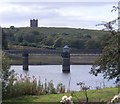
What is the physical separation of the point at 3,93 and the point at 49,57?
65.2 metres

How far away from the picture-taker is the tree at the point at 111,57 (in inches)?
471

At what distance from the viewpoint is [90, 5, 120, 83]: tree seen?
39.3 ft

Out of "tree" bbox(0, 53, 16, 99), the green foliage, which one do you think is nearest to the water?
"tree" bbox(0, 53, 16, 99)

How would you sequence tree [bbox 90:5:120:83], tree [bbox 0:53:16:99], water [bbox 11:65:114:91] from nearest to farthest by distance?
tree [bbox 90:5:120:83] < tree [bbox 0:53:16:99] < water [bbox 11:65:114:91]

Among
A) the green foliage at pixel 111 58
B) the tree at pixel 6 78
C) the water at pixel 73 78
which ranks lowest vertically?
the water at pixel 73 78

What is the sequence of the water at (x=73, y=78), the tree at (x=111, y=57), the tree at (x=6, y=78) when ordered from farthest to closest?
the water at (x=73, y=78)
the tree at (x=6, y=78)
the tree at (x=111, y=57)

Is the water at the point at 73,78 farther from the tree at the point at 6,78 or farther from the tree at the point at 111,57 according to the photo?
the tree at the point at 111,57

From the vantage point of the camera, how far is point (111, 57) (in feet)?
40.1

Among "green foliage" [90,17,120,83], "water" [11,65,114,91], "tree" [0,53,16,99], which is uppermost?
"green foliage" [90,17,120,83]

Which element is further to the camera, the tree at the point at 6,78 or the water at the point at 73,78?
the water at the point at 73,78

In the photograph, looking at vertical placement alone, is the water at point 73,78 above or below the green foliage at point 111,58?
below

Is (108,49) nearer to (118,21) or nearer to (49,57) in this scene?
(118,21)

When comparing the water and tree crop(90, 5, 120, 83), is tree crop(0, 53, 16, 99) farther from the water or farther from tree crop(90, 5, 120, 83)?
the water

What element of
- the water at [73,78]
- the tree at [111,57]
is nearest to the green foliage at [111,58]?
the tree at [111,57]
